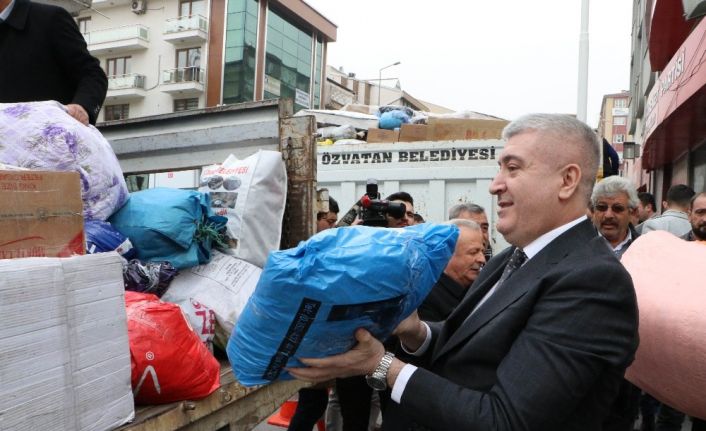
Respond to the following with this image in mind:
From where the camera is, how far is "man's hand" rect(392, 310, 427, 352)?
1.66m

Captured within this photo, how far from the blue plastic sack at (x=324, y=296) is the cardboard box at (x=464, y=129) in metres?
5.27

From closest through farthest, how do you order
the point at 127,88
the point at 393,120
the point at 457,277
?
the point at 457,277
the point at 393,120
the point at 127,88

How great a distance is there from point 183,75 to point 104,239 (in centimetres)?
3052

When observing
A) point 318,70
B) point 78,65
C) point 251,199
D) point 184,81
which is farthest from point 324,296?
point 318,70

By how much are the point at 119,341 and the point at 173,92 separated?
30.8 m

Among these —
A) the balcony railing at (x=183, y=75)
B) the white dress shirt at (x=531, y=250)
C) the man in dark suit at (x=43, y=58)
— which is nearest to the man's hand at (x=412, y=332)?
the white dress shirt at (x=531, y=250)

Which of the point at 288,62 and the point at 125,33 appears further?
the point at 288,62

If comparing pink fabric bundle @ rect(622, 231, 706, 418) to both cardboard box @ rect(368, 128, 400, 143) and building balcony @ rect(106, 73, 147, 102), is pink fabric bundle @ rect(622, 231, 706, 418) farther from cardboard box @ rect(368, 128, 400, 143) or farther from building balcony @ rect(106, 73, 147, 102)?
building balcony @ rect(106, 73, 147, 102)

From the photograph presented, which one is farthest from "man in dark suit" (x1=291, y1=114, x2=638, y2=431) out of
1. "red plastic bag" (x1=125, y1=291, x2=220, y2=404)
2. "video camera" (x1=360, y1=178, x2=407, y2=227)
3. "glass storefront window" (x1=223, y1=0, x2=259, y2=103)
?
"glass storefront window" (x1=223, y1=0, x2=259, y2=103)

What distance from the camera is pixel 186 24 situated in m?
30.4

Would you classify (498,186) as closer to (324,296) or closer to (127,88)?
(324,296)

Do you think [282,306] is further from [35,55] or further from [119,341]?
[35,55]

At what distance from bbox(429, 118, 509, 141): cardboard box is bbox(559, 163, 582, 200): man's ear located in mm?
5091

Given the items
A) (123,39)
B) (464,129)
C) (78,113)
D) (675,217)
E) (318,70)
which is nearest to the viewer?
(78,113)
